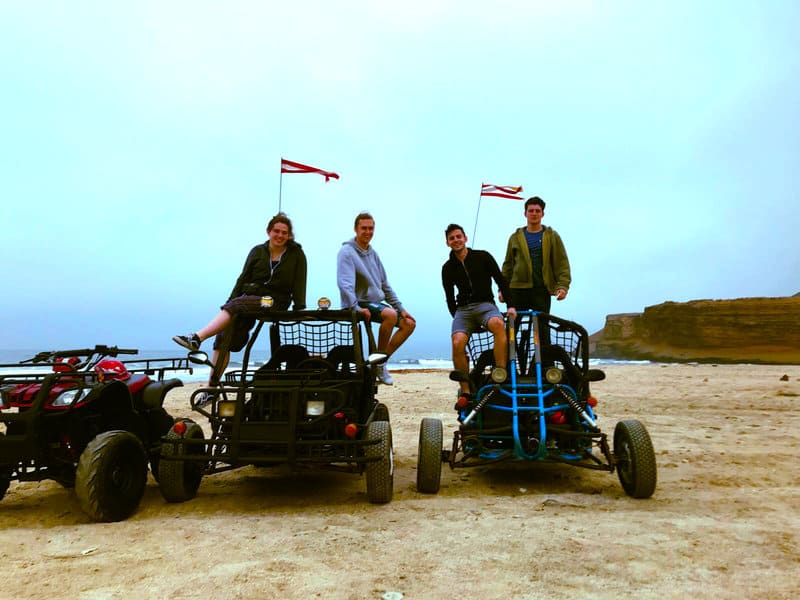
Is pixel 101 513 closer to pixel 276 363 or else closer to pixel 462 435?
pixel 276 363

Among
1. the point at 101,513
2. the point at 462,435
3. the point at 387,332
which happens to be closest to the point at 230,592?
the point at 101,513

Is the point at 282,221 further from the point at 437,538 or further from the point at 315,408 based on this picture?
the point at 437,538

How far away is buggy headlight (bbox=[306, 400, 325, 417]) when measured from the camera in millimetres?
4250

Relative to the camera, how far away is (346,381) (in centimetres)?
449

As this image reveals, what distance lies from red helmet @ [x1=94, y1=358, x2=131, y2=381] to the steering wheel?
1.52m

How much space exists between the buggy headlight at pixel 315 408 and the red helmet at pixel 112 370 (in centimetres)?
171

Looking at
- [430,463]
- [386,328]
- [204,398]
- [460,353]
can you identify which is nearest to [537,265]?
[460,353]

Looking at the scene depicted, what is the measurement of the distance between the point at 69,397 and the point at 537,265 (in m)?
4.83

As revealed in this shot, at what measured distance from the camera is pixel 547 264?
6.20 m

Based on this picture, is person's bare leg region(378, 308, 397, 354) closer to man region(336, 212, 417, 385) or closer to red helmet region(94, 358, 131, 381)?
man region(336, 212, 417, 385)

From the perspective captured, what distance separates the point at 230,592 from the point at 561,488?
3270mm

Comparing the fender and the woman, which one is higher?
the woman

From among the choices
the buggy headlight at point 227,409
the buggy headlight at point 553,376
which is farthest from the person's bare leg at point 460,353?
the buggy headlight at point 227,409

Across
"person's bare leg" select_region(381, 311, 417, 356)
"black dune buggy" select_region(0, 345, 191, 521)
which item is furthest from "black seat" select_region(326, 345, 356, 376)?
"black dune buggy" select_region(0, 345, 191, 521)
